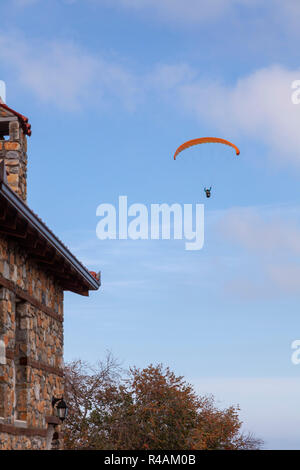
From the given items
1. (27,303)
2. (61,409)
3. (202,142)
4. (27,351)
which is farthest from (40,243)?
(202,142)

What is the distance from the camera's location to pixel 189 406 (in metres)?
26.7

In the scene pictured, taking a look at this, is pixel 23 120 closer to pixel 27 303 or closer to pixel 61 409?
pixel 27 303

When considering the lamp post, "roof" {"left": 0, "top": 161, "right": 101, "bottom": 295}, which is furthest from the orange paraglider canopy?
the lamp post

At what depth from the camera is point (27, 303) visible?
1681 cm

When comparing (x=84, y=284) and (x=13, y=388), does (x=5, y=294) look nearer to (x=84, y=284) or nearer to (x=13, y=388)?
(x=13, y=388)

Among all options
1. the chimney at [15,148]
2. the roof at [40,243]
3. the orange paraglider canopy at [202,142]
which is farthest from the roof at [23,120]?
the orange paraglider canopy at [202,142]

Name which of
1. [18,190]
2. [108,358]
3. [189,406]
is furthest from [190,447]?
[18,190]

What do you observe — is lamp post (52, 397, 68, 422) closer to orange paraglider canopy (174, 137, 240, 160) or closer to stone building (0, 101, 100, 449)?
stone building (0, 101, 100, 449)

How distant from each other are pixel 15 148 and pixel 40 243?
3759mm

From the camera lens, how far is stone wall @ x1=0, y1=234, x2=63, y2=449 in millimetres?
15141

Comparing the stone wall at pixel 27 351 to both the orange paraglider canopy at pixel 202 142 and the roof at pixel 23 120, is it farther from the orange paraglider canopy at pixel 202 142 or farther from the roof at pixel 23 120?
the orange paraglider canopy at pixel 202 142

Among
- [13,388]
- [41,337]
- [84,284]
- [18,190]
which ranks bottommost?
[13,388]
